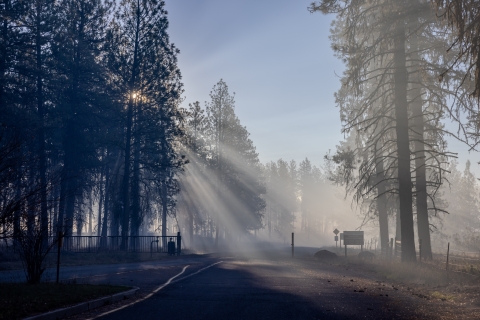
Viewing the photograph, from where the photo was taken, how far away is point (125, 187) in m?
34.2

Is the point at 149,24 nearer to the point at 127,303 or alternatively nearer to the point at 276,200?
the point at 127,303

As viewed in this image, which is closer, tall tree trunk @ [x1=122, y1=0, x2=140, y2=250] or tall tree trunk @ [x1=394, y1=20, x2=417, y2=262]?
tall tree trunk @ [x1=394, y1=20, x2=417, y2=262]

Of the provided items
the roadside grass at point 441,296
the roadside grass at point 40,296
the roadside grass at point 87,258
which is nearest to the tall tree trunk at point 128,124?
the roadside grass at point 87,258

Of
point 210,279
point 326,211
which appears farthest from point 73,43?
point 326,211

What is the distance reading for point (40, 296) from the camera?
10.3 meters

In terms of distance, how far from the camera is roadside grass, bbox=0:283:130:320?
8763 millimetres

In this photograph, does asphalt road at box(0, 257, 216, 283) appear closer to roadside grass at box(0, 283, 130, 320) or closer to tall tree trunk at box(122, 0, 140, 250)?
roadside grass at box(0, 283, 130, 320)

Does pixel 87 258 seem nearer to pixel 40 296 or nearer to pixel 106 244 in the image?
pixel 106 244

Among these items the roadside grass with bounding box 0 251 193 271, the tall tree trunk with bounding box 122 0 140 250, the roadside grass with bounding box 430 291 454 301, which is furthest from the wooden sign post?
the roadside grass with bounding box 430 291 454 301

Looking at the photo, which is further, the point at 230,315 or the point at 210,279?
the point at 210,279

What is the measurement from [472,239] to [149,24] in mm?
41819

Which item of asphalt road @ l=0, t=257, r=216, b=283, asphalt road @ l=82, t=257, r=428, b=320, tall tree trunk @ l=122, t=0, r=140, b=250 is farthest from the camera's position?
tall tree trunk @ l=122, t=0, r=140, b=250

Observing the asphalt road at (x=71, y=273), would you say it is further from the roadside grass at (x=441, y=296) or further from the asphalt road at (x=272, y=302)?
the roadside grass at (x=441, y=296)

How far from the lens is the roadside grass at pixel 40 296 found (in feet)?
28.8
